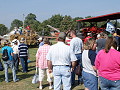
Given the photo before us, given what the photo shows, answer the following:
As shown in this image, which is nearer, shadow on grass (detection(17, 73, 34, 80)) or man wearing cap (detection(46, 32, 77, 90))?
man wearing cap (detection(46, 32, 77, 90))

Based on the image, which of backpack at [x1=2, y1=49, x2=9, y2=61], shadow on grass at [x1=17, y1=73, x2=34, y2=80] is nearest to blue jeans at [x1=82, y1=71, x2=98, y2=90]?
backpack at [x1=2, y1=49, x2=9, y2=61]

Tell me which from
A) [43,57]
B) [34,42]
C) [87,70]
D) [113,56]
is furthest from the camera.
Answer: [34,42]

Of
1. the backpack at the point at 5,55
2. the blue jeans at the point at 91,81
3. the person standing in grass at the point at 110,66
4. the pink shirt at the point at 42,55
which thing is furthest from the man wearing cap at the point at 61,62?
the backpack at the point at 5,55

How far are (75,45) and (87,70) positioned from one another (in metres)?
1.95

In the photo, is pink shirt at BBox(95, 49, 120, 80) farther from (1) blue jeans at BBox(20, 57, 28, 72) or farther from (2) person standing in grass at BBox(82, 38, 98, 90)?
(1) blue jeans at BBox(20, 57, 28, 72)

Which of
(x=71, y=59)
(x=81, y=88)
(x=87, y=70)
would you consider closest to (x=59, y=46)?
(x=71, y=59)

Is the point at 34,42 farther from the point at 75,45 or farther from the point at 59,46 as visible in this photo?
the point at 59,46

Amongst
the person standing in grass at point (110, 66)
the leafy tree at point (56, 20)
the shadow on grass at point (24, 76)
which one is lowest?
the shadow on grass at point (24, 76)

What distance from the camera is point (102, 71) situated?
3230 mm

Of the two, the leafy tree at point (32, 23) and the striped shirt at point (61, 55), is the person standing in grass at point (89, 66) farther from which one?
the leafy tree at point (32, 23)

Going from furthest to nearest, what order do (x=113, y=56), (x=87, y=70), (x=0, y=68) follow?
(x=0, y=68), (x=87, y=70), (x=113, y=56)

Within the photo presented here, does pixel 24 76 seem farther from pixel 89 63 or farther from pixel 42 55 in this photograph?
pixel 89 63

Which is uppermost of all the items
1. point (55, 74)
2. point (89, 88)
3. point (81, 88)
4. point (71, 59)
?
point (71, 59)

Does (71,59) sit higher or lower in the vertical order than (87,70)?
higher
